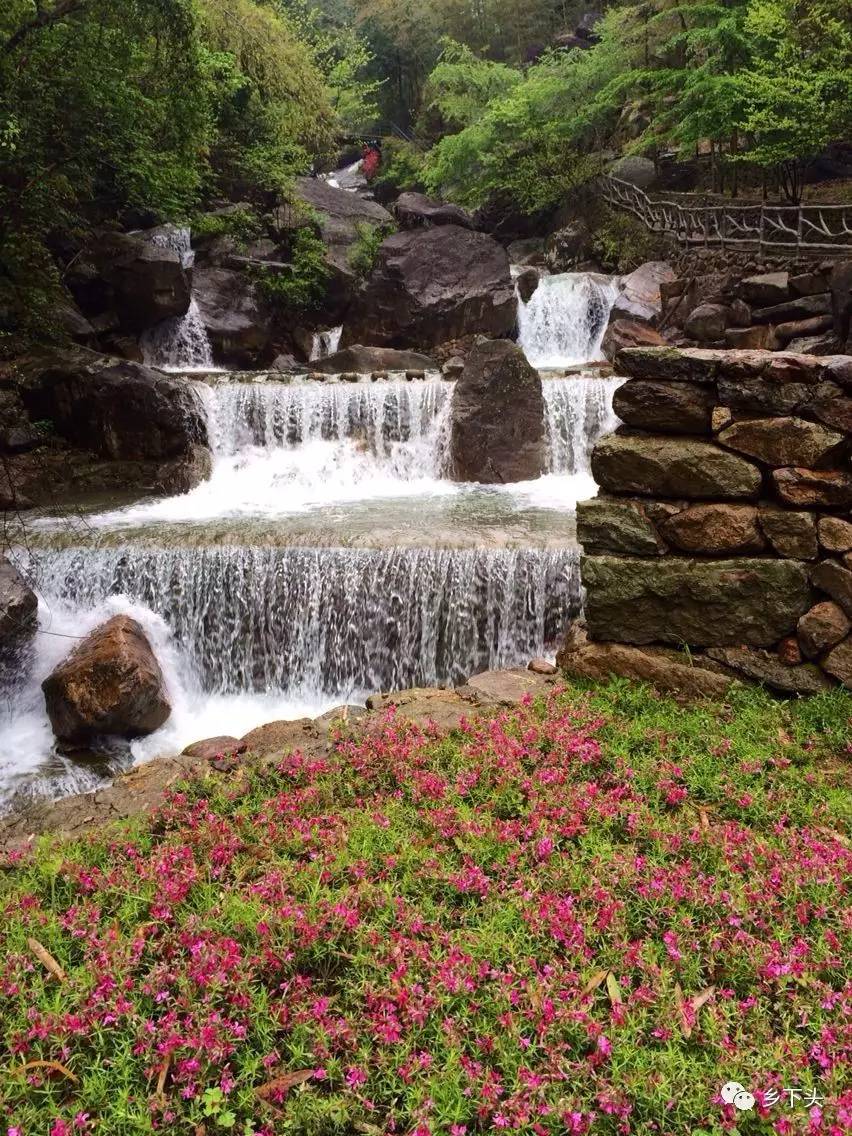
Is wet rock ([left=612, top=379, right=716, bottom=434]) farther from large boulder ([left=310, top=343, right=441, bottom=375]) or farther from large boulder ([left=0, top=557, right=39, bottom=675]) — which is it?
large boulder ([left=310, top=343, right=441, bottom=375])

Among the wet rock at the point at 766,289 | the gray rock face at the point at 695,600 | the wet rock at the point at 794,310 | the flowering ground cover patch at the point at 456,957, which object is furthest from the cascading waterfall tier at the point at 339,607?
the wet rock at the point at 766,289

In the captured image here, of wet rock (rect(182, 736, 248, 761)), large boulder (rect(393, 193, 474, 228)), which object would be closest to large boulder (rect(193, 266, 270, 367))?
large boulder (rect(393, 193, 474, 228))

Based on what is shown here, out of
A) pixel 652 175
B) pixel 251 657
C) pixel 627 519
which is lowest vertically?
pixel 251 657

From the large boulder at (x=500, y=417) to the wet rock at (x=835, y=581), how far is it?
24.7 ft

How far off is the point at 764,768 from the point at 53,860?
3.86 metres

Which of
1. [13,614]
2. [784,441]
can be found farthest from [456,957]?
[13,614]

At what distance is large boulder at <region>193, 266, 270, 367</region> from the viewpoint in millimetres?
17797

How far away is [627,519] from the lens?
518 cm

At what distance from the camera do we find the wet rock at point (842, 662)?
466cm

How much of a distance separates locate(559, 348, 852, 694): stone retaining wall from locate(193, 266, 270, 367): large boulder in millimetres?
14831

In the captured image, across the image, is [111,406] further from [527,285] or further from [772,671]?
[527,285]

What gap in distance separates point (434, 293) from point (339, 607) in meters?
14.0

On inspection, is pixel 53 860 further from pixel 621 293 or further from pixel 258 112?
pixel 258 112

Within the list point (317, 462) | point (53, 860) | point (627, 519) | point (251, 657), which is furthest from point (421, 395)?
point (53, 860)
